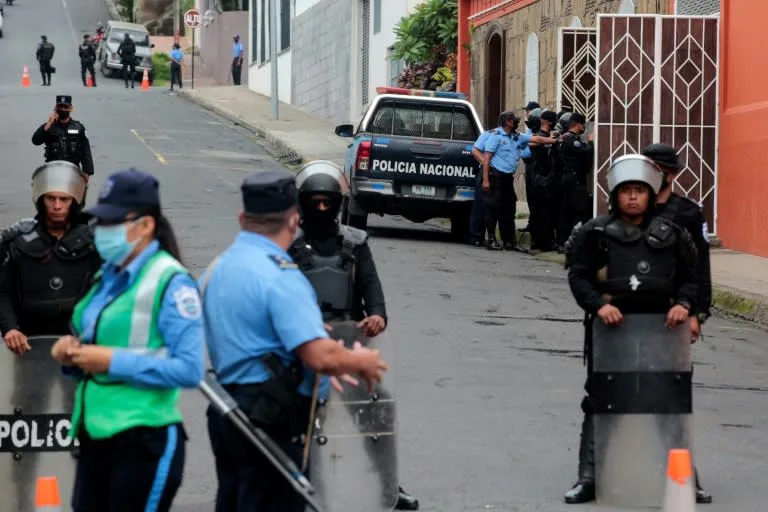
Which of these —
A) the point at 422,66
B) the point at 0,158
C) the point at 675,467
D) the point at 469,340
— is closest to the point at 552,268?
the point at 469,340

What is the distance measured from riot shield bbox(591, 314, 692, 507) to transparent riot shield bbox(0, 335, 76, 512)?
8.42ft

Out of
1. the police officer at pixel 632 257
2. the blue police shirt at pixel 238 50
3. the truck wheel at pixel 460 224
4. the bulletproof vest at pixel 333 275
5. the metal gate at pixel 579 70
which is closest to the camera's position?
the bulletproof vest at pixel 333 275

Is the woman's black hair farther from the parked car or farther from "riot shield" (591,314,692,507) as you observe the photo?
the parked car

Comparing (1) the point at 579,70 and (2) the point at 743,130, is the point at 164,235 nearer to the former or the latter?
(2) the point at 743,130

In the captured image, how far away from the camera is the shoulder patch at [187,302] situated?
5609mm

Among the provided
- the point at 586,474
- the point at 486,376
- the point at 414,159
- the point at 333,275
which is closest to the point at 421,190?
the point at 414,159

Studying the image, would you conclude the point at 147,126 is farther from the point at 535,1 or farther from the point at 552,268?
the point at 552,268

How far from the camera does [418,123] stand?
2264 centimetres

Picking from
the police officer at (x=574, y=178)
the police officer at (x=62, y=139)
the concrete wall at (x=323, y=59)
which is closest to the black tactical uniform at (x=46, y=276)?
the police officer at (x=574, y=178)

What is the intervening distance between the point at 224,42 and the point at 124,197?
6173cm

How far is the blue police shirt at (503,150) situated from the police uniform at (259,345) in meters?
15.6

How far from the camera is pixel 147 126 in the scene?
41531 mm

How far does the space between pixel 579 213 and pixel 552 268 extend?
1080 millimetres

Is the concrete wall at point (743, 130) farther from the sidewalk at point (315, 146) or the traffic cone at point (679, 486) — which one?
the traffic cone at point (679, 486)
